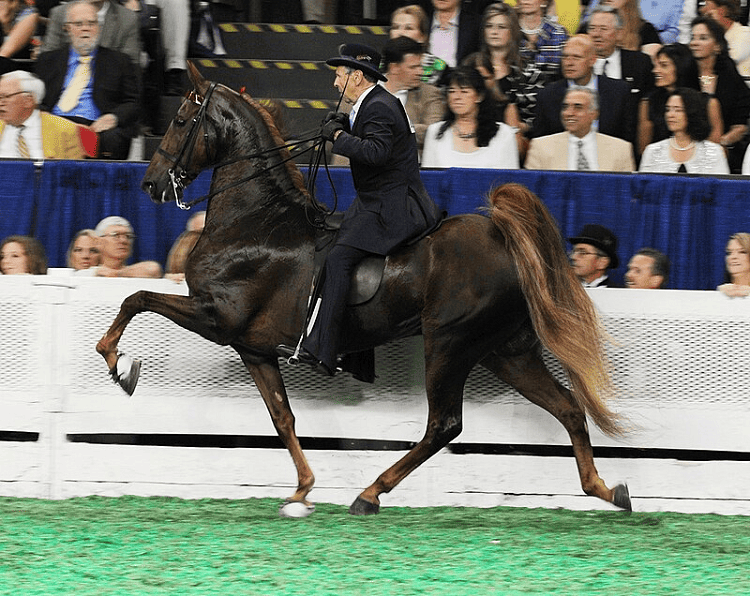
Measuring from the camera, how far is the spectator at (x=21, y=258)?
23.7 ft

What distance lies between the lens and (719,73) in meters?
8.98

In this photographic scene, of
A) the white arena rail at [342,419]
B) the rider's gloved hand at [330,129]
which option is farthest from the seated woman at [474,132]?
the rider's gloved hand at [330,129]

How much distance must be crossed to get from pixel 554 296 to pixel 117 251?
265 cm

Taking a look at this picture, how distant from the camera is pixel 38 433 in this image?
6.91 m

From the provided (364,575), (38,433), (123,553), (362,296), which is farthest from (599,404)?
(38,433)

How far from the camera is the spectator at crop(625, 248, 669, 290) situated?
284 inches

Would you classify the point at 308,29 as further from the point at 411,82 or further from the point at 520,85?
the point at 520,85

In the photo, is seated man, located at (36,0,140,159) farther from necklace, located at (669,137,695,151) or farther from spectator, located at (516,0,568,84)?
necklace, located at (669,137,695,151)

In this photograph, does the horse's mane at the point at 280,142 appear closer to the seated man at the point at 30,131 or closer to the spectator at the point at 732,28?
the seated man at the point at 30,131

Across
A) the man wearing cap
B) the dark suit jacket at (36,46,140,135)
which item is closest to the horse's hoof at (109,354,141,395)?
the man wearing cap

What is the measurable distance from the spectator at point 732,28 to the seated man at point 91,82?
4.45m

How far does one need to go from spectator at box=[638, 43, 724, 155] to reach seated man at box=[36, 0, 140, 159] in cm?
362

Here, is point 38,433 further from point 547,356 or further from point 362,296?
point 547,356

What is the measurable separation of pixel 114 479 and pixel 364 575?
2.16 meters
